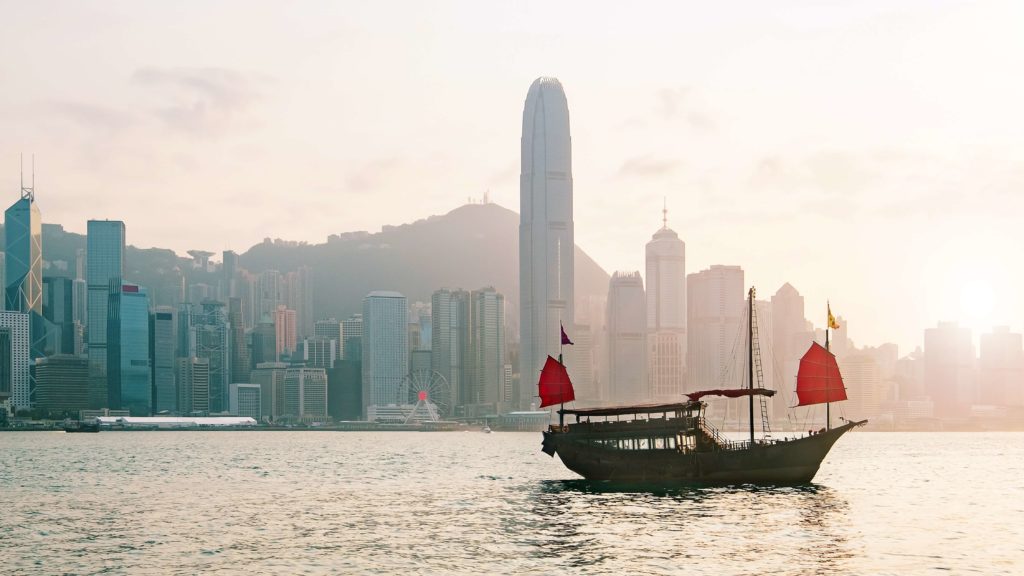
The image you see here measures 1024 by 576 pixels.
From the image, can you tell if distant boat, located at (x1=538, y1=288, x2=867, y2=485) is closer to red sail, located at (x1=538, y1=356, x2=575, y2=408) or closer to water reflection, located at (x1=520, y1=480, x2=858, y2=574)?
water reflection, located at (x1=520, y1=480, x2=858, y2=574)

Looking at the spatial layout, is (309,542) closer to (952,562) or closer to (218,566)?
(218,566)

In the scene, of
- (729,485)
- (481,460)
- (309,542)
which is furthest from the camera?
(481,460)

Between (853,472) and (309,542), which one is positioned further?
(853,472)

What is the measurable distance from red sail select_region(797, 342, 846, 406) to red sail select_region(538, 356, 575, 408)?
2202 centimetres

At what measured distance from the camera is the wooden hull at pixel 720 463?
319 feet

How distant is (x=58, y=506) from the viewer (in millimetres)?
87250

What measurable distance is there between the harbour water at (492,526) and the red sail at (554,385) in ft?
26.3

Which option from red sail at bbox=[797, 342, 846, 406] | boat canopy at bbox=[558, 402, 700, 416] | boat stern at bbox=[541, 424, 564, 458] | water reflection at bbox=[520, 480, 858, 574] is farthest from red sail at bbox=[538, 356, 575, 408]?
red sail at bbox=[797, 342, 846, 406]

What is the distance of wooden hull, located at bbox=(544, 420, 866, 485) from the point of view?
9725 centimetres

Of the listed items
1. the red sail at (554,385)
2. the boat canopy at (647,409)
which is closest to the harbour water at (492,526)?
the boat canopy at (647,409)

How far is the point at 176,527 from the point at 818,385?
5821 centimetres

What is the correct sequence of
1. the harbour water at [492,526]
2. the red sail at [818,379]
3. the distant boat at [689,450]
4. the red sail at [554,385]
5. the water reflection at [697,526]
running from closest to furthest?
the harbour water at [492,526], the water reflection at [697,526], the distant boat at [689,450], the red sail at [818,379], the red sail at [554,385]

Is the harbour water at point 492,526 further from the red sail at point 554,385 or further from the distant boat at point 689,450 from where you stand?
the red sail at point 554,385

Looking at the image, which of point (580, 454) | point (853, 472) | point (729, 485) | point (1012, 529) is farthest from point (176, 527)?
point (853, 472)
